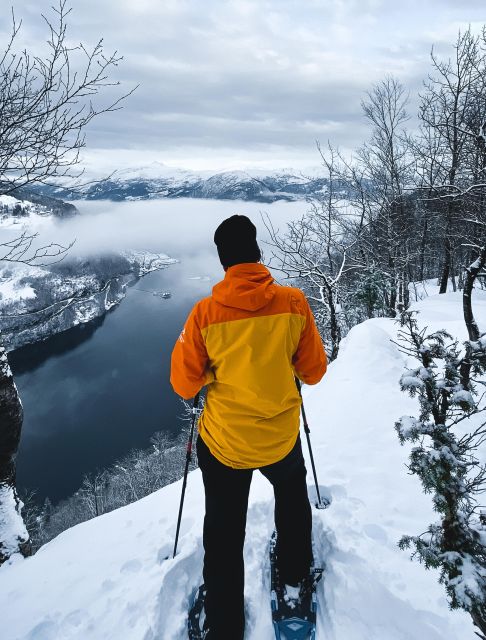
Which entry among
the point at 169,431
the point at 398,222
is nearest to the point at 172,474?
the point at 169,431

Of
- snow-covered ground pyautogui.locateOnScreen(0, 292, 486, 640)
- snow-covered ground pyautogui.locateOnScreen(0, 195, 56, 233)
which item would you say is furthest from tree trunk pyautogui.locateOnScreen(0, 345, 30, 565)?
snow-covered ground pyautogui.locateOnScreen(0, 195, 56, 233)

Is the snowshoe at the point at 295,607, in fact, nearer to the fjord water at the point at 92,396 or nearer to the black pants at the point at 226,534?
the black pants at the point at 226,534

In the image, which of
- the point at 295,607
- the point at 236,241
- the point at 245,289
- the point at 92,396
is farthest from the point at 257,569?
the point at 92,396

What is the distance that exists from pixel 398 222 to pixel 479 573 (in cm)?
1945

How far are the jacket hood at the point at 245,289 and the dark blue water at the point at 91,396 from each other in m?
53.8

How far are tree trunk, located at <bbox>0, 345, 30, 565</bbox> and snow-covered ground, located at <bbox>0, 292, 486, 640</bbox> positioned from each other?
37cm

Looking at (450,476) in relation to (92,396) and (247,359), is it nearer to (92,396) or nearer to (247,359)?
(247,359)

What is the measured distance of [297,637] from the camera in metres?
2.45

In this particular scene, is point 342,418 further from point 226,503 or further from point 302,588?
point 226,503

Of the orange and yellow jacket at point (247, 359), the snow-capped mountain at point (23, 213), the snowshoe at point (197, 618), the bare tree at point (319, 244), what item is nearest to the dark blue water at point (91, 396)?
the bare tree at point (319, 244)

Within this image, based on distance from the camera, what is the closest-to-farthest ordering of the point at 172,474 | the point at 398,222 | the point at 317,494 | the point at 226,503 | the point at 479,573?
the point at 479,573
the point at 226,503
the point at 317,494
the point at 398,222
the point at 172,474

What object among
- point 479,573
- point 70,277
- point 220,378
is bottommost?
point 70,277

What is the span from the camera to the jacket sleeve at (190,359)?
2066mm

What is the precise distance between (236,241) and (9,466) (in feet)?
15.5
